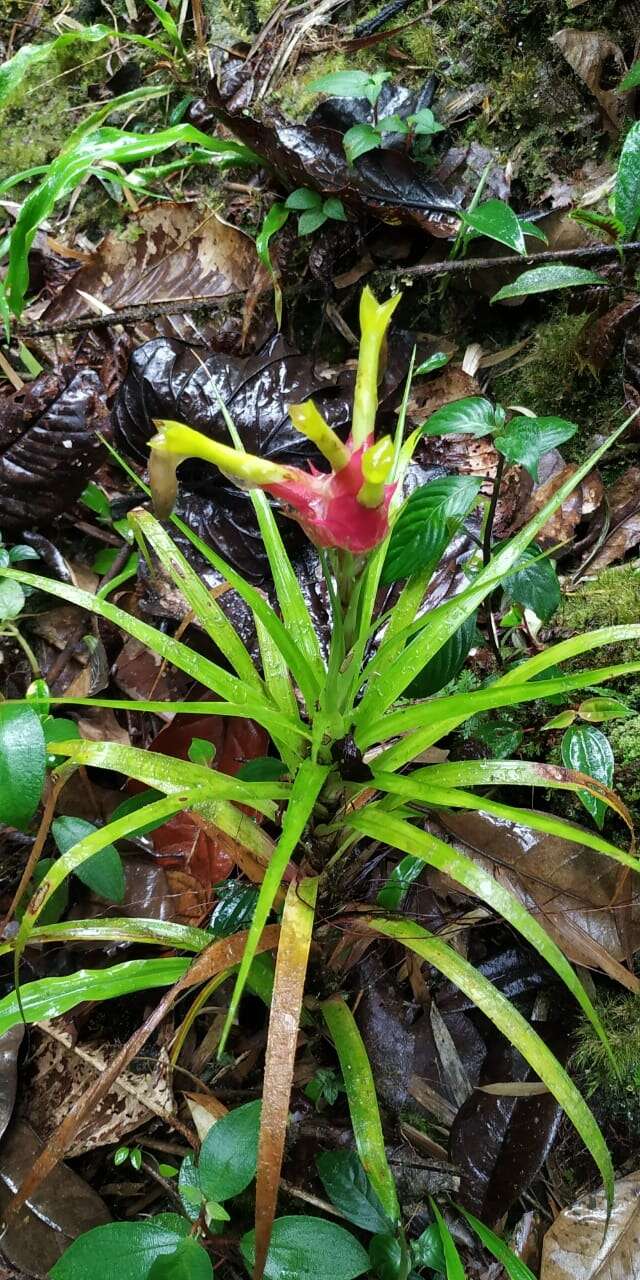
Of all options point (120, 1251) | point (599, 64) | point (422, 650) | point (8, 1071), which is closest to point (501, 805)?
point (422, 650)

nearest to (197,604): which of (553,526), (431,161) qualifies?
(553,526)

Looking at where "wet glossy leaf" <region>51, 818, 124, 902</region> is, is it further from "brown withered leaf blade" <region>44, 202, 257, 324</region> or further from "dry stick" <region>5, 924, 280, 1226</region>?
"brown withered leaf blade" <region>44, 202, 257, 324</region>

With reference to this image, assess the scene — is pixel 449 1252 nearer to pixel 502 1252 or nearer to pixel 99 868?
pixel 502 1252

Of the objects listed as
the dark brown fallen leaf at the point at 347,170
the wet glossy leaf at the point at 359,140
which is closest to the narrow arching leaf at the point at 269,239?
the dark brown fallen leaf at the point at 347,170

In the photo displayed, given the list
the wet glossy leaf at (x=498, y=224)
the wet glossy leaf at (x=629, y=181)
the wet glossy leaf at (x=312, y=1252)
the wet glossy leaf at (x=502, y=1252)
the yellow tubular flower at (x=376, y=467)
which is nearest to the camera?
the yellow tubular flower at (x=376, y=467)

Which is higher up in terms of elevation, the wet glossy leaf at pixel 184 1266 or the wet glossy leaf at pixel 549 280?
the wet glossy leaf at pixel 549 280

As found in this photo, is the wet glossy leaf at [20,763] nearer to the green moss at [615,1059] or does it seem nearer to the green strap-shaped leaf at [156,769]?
the green strap-shaped leaf at [156,769]
